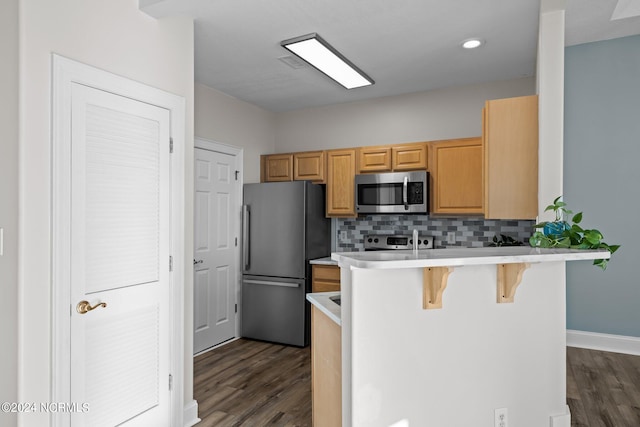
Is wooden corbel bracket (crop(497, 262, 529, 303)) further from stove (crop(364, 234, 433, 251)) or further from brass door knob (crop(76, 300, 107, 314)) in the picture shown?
stove (crop(364, 234, 433, 251))

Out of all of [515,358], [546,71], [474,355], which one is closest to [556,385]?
[515,358]

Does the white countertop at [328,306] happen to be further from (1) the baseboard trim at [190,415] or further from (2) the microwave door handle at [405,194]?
(2) the microwave door handle at [405,194]

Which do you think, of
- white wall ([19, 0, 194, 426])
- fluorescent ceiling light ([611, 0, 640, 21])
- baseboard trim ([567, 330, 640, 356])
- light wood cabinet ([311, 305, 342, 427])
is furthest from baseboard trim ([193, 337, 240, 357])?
fluorescent ceiling light ([611, 0, 640, 21])

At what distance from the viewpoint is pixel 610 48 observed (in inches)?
136

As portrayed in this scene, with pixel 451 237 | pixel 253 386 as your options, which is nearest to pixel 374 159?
pixel 451 237

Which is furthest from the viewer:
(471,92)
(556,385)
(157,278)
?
(471,92)

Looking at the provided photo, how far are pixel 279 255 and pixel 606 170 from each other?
3.15 metres

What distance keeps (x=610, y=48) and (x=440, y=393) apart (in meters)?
3.41

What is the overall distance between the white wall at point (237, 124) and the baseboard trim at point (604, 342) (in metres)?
3.66

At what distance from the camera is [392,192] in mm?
4102

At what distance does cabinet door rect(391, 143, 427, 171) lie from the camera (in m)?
4.03

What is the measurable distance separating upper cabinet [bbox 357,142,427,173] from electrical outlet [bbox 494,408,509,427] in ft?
8.47

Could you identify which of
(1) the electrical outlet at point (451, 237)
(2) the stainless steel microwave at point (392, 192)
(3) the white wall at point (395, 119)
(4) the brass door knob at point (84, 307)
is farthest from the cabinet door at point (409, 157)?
(4) the brass door knob at point (84, 307)

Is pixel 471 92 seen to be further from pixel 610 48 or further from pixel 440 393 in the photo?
pixel 440 393
